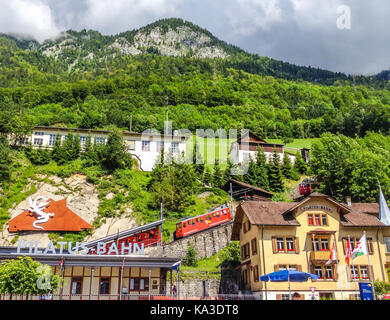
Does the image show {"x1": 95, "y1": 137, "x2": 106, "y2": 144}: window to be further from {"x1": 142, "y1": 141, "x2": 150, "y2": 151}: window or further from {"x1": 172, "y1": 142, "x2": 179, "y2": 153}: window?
{"x1": 172, "y1": 142, "x2": 179, "y2": 153}: window

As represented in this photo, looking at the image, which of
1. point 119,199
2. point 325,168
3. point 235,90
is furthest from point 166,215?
point 235,90

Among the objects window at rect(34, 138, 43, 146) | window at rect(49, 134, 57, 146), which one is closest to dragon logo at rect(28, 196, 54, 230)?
window at rect(34, 138, 43, 146)

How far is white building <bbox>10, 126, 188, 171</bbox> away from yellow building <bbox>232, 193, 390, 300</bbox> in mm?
32073

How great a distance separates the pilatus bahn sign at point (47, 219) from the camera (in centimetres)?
4453

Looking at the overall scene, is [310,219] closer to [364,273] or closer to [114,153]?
[364,273]

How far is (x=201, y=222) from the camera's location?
1607 inches

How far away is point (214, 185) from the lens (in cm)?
5869

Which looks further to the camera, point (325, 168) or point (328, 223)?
point (325, 168)

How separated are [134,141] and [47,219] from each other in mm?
23257

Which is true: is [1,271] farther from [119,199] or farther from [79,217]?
[119,199]

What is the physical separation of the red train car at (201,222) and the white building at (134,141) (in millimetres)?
22781
